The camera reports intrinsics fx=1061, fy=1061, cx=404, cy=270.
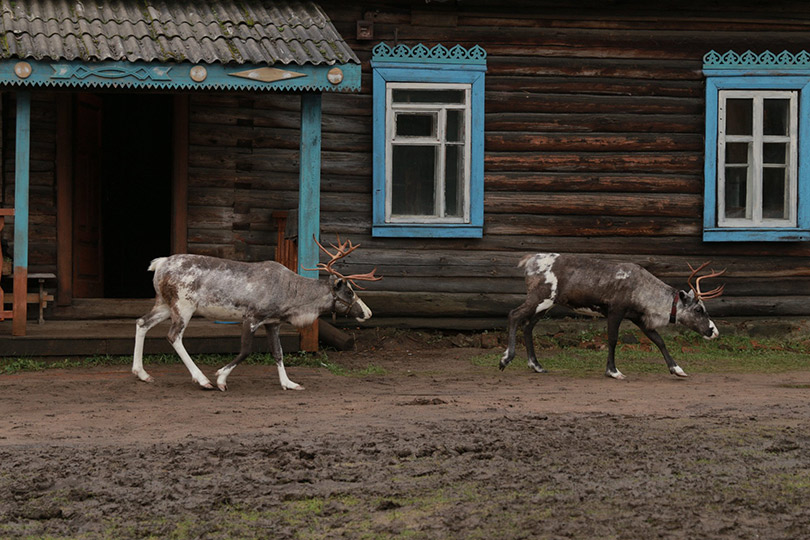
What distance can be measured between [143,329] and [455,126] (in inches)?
195

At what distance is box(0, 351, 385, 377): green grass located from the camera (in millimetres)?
10078

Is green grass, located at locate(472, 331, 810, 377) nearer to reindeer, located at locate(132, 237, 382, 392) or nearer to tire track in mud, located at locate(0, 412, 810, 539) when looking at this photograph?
reindeer, located at locate(132, 237, 382, 392)

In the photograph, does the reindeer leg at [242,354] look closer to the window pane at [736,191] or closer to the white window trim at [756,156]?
the white window trim at [756,156]

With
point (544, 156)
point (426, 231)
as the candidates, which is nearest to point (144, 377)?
point (426, 231)

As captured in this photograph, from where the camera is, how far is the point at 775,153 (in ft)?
43.0

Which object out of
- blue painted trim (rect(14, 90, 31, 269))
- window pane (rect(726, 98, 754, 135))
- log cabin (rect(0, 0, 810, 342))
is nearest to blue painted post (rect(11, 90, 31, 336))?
blue painted trim (rect(14, 90, 31, 269))

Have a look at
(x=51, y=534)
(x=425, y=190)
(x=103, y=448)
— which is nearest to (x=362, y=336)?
(x=425, y=190)

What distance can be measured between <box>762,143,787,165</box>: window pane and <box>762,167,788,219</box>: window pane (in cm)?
9

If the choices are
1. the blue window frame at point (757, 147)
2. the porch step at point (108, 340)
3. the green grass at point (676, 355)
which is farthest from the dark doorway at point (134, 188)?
the blue window frame at point (757, 147)

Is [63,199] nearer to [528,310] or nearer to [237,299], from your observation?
[237,299]

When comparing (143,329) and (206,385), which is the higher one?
(143,329)

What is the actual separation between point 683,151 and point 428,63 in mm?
3315

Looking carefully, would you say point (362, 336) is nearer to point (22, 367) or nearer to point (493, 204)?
point (493, 204)

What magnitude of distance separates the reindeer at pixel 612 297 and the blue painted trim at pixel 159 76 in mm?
2618
